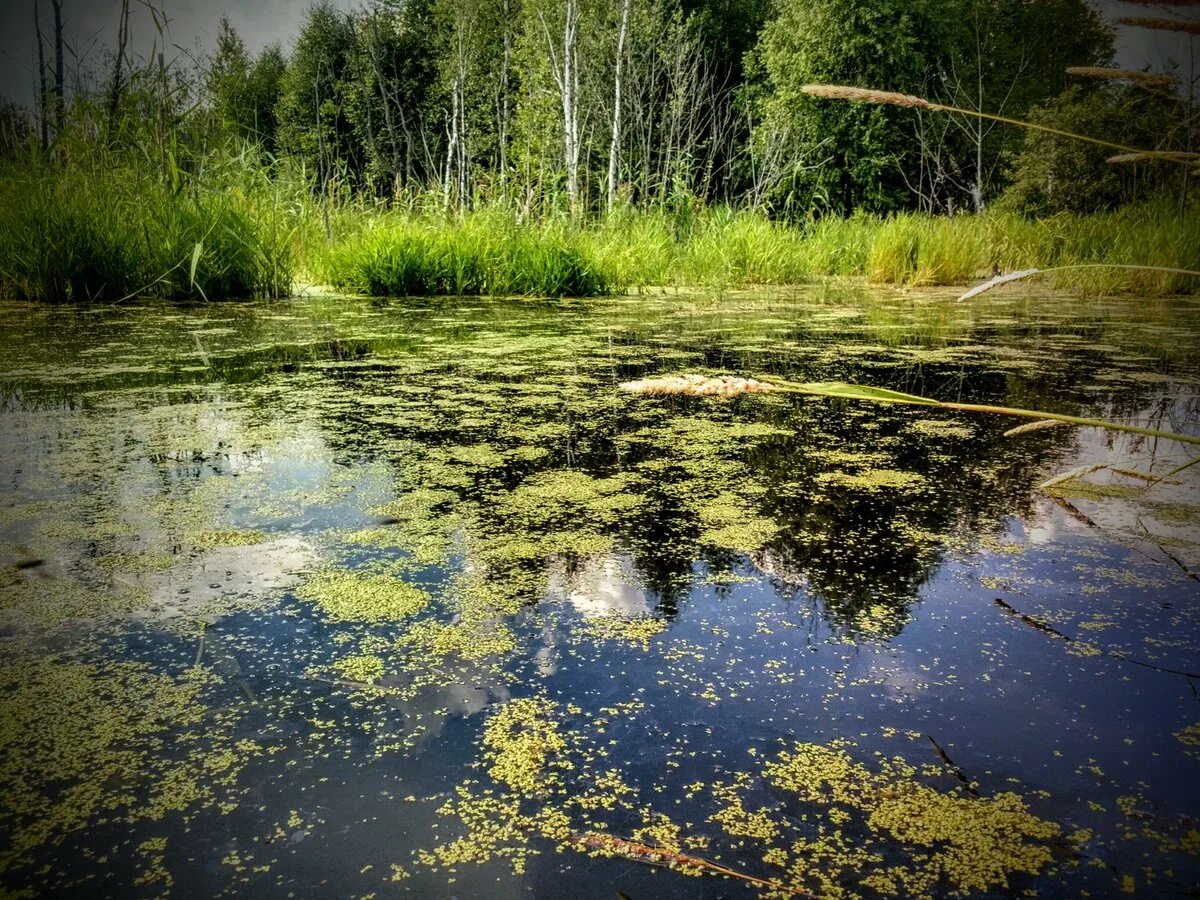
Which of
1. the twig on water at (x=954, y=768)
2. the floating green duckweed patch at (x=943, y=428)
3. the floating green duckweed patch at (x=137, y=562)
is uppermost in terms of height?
the floating green duckweed patch at (x=943, y=428)

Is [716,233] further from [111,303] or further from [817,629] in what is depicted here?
[817,629]

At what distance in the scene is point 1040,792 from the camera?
0.74 m

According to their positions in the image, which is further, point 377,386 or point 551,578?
point 377,386

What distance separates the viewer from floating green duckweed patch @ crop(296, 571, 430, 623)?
110 cm

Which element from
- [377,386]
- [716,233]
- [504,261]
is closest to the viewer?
[377,386]

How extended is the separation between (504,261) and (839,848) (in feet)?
17.4

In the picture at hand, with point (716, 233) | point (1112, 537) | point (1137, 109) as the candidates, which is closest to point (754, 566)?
point (1112, 537)

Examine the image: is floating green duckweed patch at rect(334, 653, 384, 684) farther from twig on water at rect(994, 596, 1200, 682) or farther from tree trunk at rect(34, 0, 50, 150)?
tree trunk at rect(34, 0, 50, 150)

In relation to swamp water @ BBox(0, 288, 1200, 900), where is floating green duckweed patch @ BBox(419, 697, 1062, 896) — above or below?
below

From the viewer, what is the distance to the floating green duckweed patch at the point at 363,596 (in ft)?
3.62

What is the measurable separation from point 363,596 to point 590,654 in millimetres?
360

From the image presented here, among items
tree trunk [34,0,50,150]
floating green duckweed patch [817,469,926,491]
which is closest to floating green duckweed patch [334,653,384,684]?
floating green duckweed patch [817,469,926,491]

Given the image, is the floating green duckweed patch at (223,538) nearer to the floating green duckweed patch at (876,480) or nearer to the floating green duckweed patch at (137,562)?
the floating green duckweed patch at (137,562)

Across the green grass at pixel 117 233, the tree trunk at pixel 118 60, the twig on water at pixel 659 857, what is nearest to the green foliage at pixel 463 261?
the green grass at pixel 117 233
